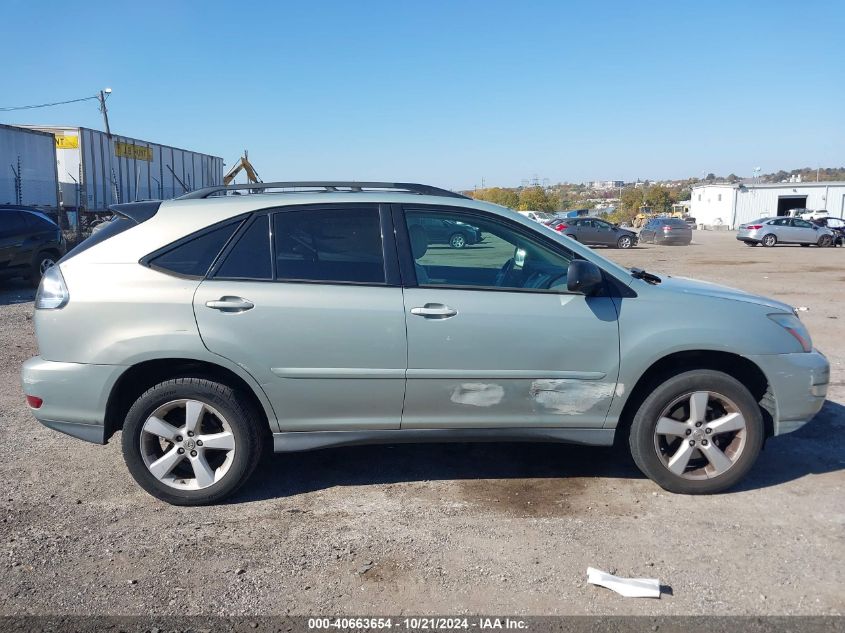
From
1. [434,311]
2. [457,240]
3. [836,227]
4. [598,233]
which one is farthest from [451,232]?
[836,227]

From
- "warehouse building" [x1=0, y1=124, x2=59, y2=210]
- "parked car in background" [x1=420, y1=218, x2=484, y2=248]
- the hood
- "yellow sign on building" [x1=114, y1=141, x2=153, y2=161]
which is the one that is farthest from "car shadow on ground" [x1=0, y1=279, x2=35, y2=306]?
"yellow sign on building" [x1=114, y1=141, x2=153, y2=161]

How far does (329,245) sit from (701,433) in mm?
2458

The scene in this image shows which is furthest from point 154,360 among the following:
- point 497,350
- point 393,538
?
point 497,350

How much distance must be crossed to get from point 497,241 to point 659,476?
171 centimetres

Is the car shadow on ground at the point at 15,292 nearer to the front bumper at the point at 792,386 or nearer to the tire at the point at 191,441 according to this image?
the tire at the point at 191,441

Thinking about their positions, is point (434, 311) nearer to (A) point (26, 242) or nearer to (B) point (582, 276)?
(B) point (582, 276)

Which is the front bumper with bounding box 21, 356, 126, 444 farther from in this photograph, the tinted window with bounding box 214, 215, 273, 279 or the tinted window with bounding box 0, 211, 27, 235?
the tinted window with bounding box 0, 211, 27, 235

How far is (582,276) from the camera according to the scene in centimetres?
413

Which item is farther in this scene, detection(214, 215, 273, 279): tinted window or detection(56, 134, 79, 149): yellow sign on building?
detection(56, 134, 79, 149): yellow sign on building

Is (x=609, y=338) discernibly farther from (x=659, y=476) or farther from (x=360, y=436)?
(x=360, y=436)

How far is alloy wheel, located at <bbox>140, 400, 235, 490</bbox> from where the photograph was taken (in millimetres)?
4195

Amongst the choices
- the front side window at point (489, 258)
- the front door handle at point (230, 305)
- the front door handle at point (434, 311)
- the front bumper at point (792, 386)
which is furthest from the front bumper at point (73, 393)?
the front bumper at point (792, 386)

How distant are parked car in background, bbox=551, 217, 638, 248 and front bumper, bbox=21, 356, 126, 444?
3084cm

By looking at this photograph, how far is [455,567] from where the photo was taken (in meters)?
3.61
